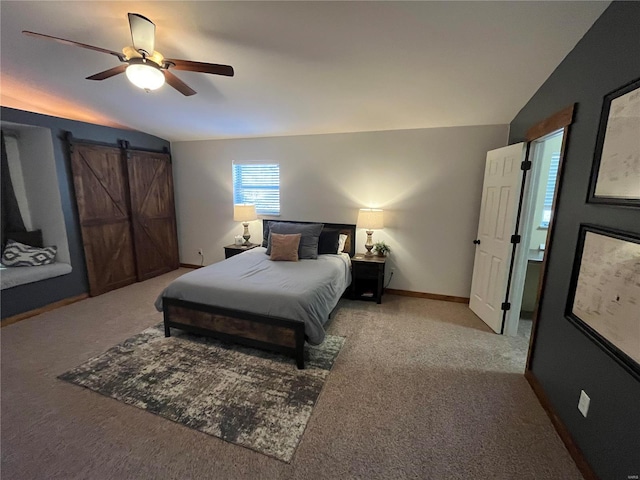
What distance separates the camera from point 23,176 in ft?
11.8

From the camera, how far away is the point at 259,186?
460 centimetres

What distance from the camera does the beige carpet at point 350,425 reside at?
153cm

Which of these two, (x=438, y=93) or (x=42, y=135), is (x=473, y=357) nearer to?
(x=438, y=93)

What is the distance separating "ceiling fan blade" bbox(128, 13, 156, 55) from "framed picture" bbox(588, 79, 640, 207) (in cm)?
279

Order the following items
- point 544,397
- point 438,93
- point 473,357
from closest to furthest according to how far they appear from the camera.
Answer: point 544,397 < point 473,357 < point 438,93

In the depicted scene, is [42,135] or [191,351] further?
[42,135]

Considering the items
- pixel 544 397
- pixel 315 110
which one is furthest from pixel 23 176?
pixel 544 397

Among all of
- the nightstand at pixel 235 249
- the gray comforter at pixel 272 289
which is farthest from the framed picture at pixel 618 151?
the nightstand at pixel 235 249

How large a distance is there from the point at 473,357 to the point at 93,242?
4.92 metres

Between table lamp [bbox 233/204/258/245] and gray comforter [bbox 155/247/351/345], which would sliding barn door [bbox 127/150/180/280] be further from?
gray comforter [bbox 155/247/351/345]

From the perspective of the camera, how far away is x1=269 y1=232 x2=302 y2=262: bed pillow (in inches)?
138

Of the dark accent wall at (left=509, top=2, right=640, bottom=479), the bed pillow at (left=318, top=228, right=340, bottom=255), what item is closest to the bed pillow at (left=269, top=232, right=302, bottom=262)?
the bed pillow at (left=318, top=228, right=340, bottom=255)

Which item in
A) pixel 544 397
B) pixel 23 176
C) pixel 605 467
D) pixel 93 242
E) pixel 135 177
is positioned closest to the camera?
pixel 605 467

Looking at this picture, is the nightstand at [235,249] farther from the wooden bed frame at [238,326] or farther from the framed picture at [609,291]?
the framed picture at [609,291]
